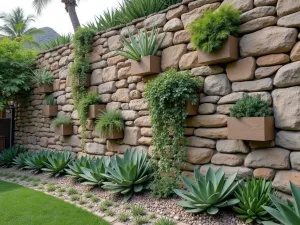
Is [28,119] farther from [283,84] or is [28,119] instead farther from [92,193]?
Answer: [283,84]

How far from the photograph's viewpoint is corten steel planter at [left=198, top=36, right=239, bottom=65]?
2867mm

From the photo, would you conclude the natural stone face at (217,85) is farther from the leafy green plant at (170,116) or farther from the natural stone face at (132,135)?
the natural stone face at (132,135)

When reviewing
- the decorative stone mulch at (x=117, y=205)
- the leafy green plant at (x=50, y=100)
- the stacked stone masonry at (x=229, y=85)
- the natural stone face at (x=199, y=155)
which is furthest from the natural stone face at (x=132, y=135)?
the leafy green plant at (x=50, y=100)

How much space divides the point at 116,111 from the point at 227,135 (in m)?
1.96

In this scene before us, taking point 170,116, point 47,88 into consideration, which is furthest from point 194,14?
point 47,88

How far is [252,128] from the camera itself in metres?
2.64

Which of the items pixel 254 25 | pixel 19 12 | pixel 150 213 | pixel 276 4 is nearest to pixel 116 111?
pixel 150 213

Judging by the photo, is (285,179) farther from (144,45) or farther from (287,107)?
(144,45)

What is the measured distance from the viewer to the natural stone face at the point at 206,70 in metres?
3.14

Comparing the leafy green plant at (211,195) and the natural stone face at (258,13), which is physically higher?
the natural stone face at (258,13)

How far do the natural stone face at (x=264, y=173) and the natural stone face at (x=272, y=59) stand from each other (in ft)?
3.56

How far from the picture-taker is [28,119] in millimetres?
6902

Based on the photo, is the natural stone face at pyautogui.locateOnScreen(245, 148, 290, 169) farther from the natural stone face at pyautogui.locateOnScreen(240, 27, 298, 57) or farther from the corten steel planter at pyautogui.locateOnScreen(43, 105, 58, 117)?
the corten steel planter at pyautogui.locateOnScreen(43, 105, 58, 117)

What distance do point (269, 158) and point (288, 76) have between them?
835 mm
